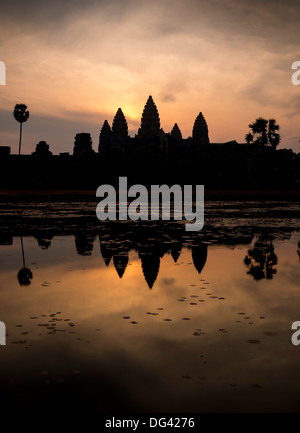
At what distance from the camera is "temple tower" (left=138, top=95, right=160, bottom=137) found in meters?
172

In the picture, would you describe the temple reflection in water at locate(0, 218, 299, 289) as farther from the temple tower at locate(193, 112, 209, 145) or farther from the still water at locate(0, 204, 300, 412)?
the temple tower at locate(193, 112, 209, 145)

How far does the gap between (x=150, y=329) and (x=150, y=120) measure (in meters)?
171

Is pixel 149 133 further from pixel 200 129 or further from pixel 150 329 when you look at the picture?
pixel 150 329

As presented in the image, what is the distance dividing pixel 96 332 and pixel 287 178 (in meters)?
68.3

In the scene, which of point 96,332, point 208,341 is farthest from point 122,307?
point 208,341

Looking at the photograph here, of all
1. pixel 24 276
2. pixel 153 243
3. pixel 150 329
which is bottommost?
pixel 150 329

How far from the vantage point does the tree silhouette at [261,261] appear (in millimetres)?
9702

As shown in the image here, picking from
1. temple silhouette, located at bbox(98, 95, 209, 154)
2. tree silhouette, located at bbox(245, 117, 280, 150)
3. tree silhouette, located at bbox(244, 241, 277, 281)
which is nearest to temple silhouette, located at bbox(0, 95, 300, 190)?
tree silhouette, located at bbox(245, 117, 280, 150)

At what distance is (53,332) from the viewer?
19.9 feet

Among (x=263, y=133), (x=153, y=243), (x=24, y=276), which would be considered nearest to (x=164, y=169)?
(x=263, y=133)

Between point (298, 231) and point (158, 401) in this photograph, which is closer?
point (158, 401)

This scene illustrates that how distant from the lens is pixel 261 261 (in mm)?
11188

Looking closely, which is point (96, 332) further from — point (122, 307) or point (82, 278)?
point (82, 278)

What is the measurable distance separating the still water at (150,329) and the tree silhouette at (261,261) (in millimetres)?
28
